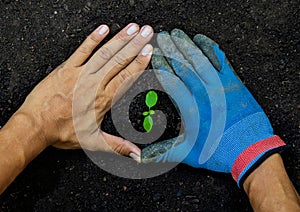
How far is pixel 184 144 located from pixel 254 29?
548mm

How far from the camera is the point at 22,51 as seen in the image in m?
2.39

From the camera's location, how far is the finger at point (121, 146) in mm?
2281

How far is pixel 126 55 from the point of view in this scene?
231cm

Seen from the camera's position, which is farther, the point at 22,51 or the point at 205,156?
the point at 22,51

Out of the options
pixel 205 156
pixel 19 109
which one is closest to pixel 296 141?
pixel 205 156

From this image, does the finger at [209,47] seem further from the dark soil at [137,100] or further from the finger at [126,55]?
the finger at [126,55]

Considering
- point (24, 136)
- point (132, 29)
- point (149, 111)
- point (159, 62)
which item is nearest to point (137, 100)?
point (149, 111)

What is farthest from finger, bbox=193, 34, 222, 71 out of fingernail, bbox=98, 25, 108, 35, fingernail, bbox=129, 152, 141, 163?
fingernail, bbox=129, 152, 141, 163

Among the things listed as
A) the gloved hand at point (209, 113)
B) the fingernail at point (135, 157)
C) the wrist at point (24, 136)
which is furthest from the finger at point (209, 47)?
the wrist at point (24, 136)

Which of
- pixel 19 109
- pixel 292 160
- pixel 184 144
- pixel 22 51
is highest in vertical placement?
pixel 22 51

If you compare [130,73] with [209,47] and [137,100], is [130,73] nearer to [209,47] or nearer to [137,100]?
[137,100]

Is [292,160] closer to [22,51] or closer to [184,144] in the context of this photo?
[184,144]

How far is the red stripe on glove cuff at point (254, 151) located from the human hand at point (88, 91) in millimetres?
401

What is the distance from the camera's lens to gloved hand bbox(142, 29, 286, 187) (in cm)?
219
